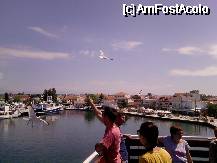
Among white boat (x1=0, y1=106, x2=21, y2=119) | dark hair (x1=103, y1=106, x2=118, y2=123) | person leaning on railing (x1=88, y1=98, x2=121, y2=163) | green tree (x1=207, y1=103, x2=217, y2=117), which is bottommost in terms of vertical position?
white boat (x1=0, y1=106, x2=21, y2=119)

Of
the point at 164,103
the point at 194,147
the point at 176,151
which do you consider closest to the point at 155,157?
the point at 176,151

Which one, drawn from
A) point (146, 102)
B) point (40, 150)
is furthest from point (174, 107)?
point (40, 150)

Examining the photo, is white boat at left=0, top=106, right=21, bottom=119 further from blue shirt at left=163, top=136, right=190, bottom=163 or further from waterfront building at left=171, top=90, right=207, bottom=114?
blue shirt at left=163, top=136, right=190, bottom=163

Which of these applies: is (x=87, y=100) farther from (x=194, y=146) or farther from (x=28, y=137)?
(x=28, y=137)

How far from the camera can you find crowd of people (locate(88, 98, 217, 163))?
2667 millimetres

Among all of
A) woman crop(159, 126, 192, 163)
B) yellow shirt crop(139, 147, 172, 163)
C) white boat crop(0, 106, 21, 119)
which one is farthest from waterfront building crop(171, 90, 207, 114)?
yellow shirt crop(139, 147, 172, 163)

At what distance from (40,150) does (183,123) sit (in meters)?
45.6

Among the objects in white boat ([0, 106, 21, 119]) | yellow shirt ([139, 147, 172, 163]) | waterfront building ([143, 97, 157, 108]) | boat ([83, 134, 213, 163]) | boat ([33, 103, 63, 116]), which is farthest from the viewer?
waterfront building ([143, 97, 157, 108])

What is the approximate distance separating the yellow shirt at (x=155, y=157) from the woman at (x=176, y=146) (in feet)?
6.94

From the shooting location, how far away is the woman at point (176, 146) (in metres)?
4.80

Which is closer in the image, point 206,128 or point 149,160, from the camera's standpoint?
point 149,160

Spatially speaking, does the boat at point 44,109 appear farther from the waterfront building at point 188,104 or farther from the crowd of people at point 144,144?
the crowd of people at point 144,144

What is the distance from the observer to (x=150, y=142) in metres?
2.68

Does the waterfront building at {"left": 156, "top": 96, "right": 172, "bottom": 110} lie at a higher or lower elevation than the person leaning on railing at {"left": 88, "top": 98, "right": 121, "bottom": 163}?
lower
